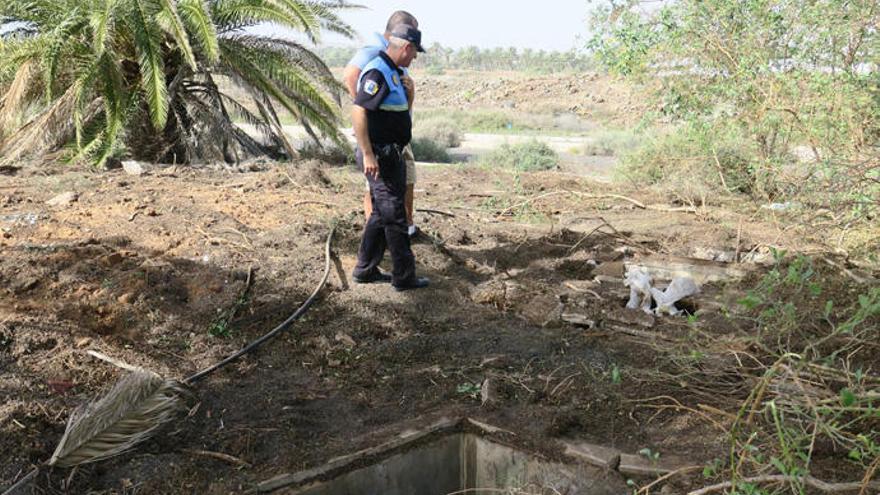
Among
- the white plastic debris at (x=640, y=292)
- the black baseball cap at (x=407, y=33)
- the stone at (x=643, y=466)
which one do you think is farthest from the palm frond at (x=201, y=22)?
the stone at (x=643, y=466)

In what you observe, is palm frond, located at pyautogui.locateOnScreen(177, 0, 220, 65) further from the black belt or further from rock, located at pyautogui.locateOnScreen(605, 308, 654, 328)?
rock, located at pyautogui.locateOnScreen(605, 308, 654, 328)

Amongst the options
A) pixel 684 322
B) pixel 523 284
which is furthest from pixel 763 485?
pixel 523 284

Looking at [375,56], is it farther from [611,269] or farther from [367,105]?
[611,269]

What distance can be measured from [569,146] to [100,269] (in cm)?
1622

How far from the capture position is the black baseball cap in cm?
508

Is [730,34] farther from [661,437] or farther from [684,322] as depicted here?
[661,437]

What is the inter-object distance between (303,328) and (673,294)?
8.78 ft

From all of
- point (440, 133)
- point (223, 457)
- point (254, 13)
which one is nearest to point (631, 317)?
point (223, 457)

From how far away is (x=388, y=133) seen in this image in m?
5.22

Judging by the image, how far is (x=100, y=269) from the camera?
5.52 m

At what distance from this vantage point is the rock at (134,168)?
9258 millimetres

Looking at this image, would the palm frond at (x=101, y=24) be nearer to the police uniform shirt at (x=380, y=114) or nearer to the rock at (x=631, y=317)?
the police uniform shirt at (x=380, y=114)

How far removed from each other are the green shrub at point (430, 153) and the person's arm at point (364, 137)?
435 inches

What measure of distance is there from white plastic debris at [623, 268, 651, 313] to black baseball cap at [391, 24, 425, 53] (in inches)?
95.0
